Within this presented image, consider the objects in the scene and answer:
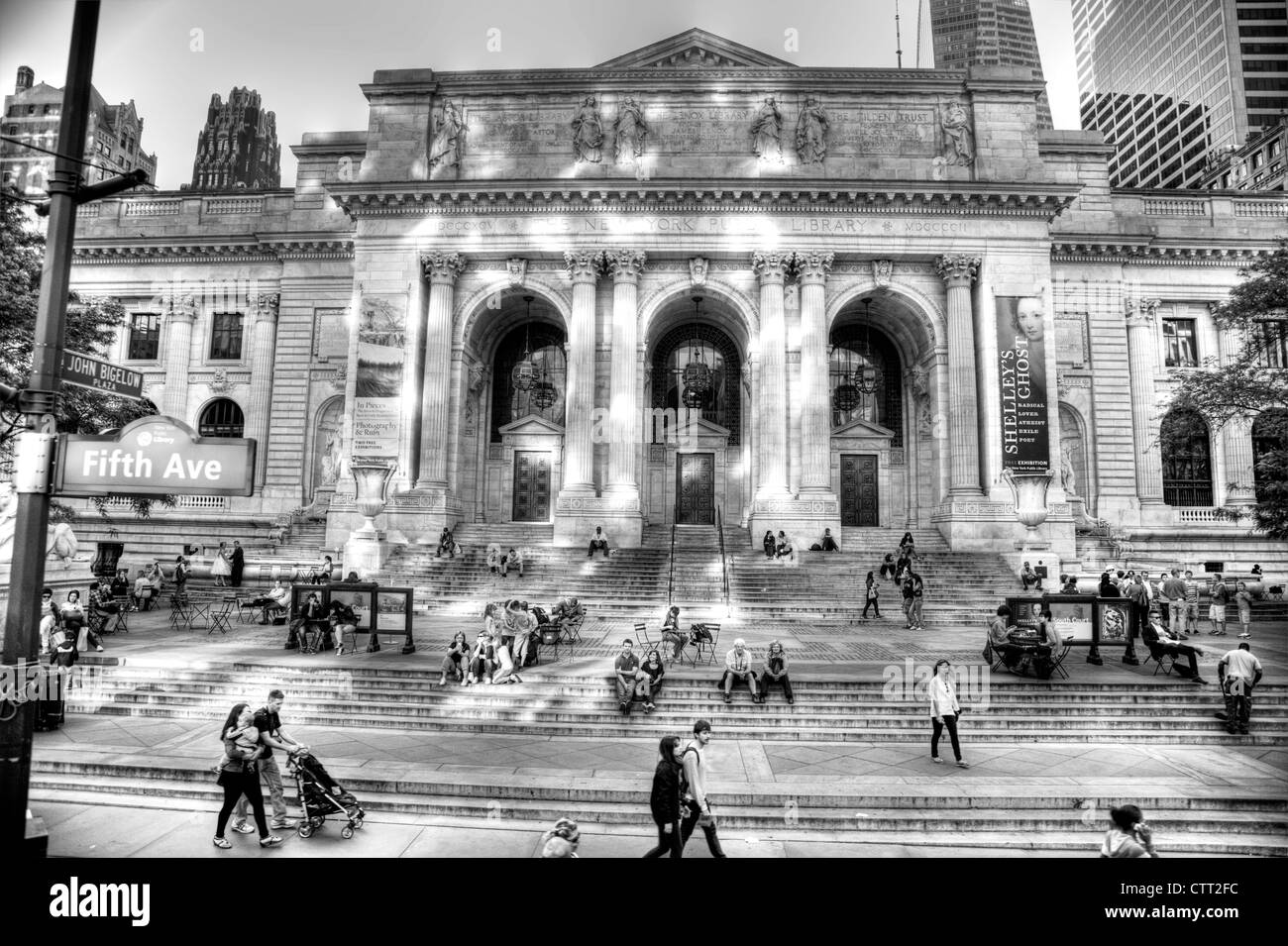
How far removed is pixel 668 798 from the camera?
242 inches

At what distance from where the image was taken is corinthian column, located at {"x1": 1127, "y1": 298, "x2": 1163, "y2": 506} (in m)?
32.3

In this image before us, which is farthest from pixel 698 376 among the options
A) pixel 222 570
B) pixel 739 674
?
pixel 739 674

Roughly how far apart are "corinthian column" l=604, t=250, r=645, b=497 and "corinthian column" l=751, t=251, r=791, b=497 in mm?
5077

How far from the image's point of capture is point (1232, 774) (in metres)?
9.40

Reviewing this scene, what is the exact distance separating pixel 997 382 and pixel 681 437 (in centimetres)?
1331

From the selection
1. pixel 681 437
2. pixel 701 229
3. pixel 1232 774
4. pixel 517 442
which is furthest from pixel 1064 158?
pixel 1232 774

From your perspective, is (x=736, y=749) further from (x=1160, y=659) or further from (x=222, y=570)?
(x=222, y=570)

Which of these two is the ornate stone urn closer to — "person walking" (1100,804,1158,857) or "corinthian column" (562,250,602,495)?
"corinthian column" (562,250,602,495)

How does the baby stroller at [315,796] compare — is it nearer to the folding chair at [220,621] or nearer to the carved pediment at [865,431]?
the folding chair at [220,621]

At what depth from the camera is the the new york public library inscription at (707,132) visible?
29219 mm

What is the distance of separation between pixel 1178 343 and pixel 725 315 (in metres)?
22.0

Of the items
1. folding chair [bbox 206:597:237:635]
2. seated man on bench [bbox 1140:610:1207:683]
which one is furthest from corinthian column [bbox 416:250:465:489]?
seated man on bench [bbox 1140:610:1207:683]

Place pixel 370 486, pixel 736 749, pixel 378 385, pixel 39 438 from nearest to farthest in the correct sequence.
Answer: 1. pixel 39 438
2. pixel 736 749
3. pixel 370 486
4. pixel 378 385
